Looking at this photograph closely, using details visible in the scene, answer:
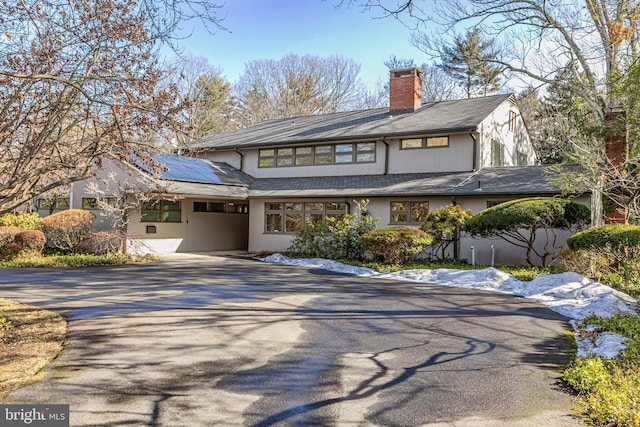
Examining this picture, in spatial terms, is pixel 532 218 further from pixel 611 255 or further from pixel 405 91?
pixel 405 91

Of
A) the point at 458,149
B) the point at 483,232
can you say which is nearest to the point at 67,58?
the point at 483,232

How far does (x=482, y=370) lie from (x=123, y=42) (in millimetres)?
6112

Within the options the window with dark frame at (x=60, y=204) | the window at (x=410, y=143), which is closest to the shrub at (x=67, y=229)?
the window with dark frame at (x=60, y=204)

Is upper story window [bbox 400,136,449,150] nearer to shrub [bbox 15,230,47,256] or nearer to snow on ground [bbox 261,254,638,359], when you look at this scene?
snow on ground [bbox 261,254,638,359]

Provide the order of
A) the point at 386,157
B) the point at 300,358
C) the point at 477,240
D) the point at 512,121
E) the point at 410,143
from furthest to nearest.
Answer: the point at 512,121, the point at 386,157, the point at 410,143, the point at 477,240, the point at 300,358

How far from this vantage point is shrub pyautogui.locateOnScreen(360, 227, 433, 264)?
14219 millimetres

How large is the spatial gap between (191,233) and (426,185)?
10.6 metres

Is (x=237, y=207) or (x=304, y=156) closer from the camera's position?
(x=304, y=156)

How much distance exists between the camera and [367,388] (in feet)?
14.9

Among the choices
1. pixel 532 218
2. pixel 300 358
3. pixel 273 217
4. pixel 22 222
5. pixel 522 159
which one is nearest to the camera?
pixel 300 358

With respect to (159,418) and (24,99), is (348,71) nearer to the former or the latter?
(24,99)

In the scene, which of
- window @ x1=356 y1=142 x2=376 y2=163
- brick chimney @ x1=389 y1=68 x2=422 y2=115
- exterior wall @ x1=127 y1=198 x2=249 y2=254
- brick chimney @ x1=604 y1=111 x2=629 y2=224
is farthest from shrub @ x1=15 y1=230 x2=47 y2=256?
brick chimney @ x1=604 y1=111 x2=629 y2=224

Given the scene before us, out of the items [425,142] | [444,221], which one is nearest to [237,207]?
[425,142]

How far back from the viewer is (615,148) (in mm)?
13992
